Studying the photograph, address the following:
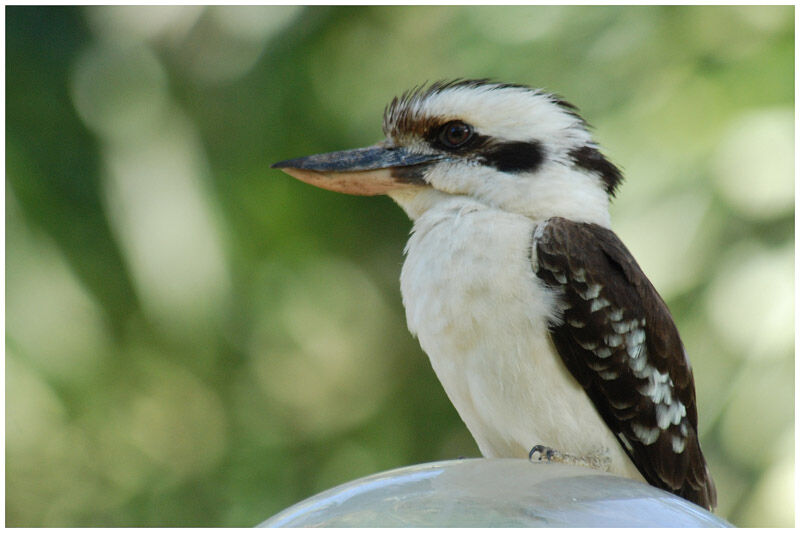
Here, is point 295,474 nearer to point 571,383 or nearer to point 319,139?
point 319,139

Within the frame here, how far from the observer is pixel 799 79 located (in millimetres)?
2801

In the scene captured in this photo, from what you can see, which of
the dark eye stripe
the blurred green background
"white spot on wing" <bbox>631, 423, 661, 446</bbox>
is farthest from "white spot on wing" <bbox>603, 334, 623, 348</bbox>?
the blurred green background

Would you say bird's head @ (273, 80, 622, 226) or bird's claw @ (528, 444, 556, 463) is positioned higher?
bird's head @ (273, 80, 622, 226)

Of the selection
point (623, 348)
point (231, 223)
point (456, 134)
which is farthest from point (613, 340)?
point (231, 223)

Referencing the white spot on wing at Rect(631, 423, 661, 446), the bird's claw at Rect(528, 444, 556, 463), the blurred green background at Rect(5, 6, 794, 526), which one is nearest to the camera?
the bird's claw at Rect(528, 444, 556, 463)

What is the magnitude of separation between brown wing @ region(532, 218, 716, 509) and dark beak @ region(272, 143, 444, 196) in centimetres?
25

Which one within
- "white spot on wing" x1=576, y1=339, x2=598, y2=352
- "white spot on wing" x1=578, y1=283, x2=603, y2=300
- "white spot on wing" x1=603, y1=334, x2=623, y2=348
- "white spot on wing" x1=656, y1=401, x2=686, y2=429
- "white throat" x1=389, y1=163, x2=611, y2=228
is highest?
"white throat" x1=389, y1=163, x2=611, y2=228

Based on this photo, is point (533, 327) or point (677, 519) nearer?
Answer: point (677, 519)

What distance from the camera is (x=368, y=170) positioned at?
5.25 feet

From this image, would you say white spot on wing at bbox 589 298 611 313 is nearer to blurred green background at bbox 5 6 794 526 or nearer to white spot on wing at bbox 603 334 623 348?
white spot on wing at bbox 603 334 623 348

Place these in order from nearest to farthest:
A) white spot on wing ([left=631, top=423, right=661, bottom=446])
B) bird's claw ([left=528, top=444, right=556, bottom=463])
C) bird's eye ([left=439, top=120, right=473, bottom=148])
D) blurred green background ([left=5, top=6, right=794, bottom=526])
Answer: bird's claw ([left=528, top=444, right=556, bottom=463]) < white spot on wing ([left=631, top=423, right=661, bottom=446]) < bird's eye ([left=439, top=120, right=473, bottom=148]) < blurred green background ([left=5, top=6, right=794, bottom=526])

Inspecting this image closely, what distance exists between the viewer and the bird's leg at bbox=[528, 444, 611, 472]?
4.45 feet

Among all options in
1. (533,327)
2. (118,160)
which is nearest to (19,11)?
(118,160)

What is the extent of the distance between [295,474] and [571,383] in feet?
7.65
